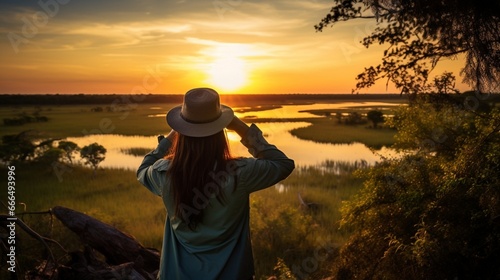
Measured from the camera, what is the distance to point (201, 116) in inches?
105

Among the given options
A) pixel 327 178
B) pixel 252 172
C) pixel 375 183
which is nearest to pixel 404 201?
pixel 375 183

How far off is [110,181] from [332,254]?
12.5 m

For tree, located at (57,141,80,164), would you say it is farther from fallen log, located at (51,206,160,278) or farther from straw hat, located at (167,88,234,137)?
straw hat, located at (167,88,234,137)

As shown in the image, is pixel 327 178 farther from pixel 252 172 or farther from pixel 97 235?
pixel 252 172

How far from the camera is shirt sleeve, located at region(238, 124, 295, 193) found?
8.64 feet

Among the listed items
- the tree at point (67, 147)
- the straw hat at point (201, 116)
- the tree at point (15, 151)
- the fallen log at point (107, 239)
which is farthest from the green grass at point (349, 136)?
the straw hat at point (201, 116)

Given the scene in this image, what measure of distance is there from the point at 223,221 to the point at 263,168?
1.53 feet

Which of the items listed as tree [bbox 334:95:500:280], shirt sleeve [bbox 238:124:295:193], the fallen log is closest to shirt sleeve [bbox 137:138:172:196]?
shirt sleeve [bbox 238:124:295:193]

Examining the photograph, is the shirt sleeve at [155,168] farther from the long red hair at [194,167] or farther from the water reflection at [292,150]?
the water reflection at [292,150]

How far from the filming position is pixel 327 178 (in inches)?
736

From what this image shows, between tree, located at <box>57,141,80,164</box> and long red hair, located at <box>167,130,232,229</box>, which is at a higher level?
long red hair, located at <box>167,130,232,229</box>

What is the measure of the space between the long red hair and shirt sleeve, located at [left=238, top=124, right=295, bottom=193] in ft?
0.47

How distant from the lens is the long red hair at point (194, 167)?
2574 mm

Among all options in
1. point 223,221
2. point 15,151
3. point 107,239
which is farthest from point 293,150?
point 223,221
